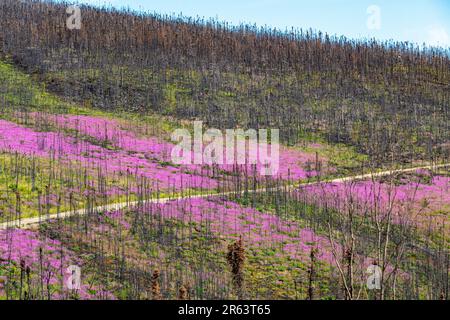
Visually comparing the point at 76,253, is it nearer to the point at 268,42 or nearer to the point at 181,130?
the point at 181,130

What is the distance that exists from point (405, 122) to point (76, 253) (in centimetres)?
5010

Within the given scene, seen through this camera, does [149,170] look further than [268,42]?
No

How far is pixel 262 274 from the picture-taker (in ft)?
76.3

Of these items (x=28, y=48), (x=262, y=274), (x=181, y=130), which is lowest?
(x=262, y=274)

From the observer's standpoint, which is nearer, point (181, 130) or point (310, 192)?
point (310, 192)
